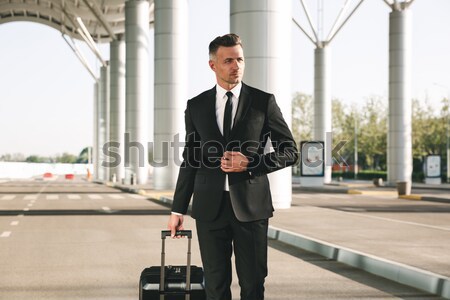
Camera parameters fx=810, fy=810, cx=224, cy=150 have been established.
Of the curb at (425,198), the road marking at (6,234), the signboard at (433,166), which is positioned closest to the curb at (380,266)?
the road marking at (6,234)

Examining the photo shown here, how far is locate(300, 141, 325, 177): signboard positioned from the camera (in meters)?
43.2

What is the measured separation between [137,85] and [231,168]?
5506 cm

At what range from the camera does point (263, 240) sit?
4938 mm

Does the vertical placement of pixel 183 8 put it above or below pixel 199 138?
above

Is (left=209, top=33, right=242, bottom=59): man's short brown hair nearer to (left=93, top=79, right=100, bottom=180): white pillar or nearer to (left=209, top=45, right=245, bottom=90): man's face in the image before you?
(left=209, top=45, right=245, bottom=90): man's face

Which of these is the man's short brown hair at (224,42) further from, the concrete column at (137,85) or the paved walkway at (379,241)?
the concrete column at (137,85)

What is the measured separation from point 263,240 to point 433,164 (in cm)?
5183

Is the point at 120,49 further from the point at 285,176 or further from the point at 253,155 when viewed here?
the point at 253,155

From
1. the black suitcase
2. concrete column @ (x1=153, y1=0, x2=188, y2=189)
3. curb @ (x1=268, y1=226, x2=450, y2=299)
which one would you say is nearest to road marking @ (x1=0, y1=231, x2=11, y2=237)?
curb @ (x1=268, y1=226, x2=450, y2=299)

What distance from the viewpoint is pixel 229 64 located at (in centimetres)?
486

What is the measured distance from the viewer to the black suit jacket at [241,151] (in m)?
4.84

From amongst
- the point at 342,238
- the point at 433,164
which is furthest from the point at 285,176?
the point at 433,164

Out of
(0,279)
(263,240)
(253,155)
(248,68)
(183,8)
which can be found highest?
(183,8)

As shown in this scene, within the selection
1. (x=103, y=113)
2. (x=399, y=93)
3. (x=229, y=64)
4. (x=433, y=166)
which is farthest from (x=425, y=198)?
(x=103, y=113)
